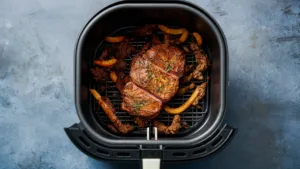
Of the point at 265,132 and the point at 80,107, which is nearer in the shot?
the point at 80,107

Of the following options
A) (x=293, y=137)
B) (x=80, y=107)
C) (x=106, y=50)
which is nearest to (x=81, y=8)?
(x=106, y=50)

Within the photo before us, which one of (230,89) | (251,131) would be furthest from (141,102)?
(251,131)

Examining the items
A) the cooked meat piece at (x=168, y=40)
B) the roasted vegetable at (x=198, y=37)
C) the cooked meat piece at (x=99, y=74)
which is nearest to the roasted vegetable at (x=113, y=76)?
the cooked meat piece at (x=99, y=74)

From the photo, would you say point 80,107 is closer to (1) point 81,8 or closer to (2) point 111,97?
(2) point 111,97

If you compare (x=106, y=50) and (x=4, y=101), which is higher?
(x=106, y=50)

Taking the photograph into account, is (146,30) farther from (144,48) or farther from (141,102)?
(141,102)

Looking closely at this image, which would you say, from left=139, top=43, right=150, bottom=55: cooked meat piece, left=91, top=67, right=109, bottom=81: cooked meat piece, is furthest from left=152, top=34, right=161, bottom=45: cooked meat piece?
left=91, top=67, right=109, bottom=81: cooked meat piece

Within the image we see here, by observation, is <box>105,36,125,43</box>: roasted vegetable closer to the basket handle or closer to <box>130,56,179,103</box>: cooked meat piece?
<box>130,56,179,103</box>: cooked meat piece
